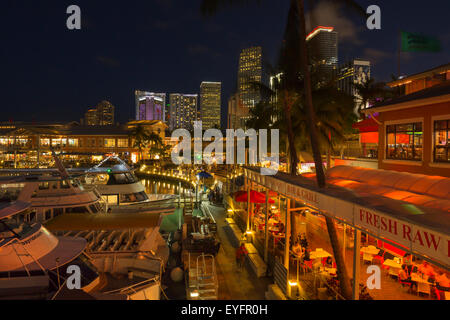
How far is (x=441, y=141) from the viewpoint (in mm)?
11094

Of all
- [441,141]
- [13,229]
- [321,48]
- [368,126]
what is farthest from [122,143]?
[441,141]

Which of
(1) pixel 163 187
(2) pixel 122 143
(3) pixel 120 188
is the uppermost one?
(2) pixel 122 143

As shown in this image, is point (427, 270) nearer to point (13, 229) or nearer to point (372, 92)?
point (13, 229)

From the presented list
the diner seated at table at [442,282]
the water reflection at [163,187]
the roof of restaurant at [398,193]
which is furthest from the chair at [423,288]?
the water reflection at [163,187]

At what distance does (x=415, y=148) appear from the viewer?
40.3 ft

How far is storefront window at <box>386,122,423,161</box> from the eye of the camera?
1197 centimetres

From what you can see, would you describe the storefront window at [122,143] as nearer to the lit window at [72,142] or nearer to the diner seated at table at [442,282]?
the lit window at [72,142]

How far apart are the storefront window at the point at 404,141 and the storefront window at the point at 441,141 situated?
0.63 m

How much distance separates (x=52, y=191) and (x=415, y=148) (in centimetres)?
1681
